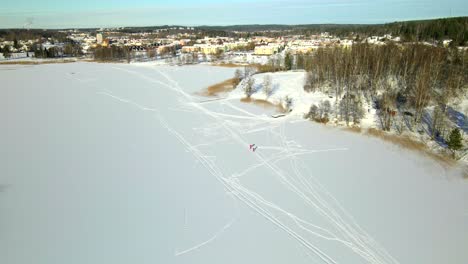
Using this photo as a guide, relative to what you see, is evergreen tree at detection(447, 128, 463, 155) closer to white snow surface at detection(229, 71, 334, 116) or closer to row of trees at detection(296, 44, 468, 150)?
row of trees at detection(296, 44, 468, 150)

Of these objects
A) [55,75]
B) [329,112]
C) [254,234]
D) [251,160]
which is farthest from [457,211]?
[55,75]

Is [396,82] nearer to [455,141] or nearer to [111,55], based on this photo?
[455,141]

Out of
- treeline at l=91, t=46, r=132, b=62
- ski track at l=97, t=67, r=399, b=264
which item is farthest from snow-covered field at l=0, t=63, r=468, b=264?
treeline at l=91, t=46, r=132, b=62

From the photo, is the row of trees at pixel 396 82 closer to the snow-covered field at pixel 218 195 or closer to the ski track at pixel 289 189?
the snow-covered field at pixel 218 195

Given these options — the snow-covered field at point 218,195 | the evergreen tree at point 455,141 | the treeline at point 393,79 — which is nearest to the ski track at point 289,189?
the snow-covered field at point 218,195

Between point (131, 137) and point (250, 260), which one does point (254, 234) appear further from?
point (131, 137)

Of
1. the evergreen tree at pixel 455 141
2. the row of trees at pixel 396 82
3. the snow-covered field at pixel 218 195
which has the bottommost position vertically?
the snow-covered field at pixel 218 195
